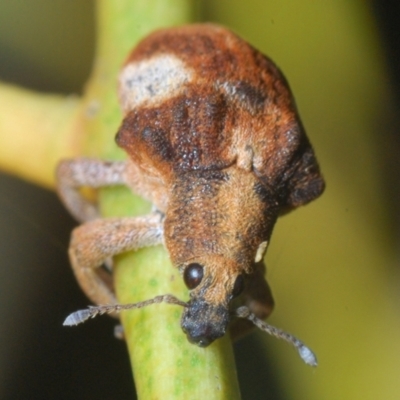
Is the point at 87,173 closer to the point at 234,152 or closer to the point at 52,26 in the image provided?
the point at 234,152

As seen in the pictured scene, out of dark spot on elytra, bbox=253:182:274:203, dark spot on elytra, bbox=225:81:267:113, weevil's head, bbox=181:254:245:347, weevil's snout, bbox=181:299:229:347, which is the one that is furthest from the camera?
dark spot on elytra, bbox=225:81:267:113

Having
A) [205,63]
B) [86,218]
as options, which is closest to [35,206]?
[86,218]

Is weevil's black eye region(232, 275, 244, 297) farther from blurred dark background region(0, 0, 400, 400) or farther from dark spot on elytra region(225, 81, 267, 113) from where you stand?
dark spot on elytra region(225, 81, 267, 113)

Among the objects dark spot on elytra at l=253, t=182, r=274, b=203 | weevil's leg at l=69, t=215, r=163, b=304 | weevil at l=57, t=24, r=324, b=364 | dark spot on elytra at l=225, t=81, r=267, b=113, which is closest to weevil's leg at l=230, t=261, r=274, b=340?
weevil at l=57, t=24, r=324, b=364

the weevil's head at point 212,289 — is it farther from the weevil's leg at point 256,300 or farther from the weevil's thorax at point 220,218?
the weevil's leg at point 256,300

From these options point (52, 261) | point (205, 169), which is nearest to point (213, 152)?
point (205, 169)

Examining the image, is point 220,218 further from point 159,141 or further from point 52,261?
point 52,261

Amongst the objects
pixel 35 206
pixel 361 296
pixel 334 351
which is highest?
pixel 35 206

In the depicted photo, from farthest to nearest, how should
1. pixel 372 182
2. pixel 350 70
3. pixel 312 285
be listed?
1. pixel 350 70
2. pixel 372 182
3. pixel 312 285
